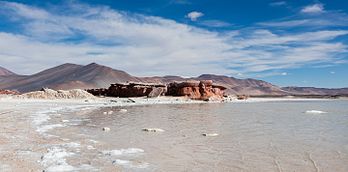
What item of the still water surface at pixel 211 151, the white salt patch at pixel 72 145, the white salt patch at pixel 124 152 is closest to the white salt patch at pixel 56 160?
the still water surface at pixel 211 151

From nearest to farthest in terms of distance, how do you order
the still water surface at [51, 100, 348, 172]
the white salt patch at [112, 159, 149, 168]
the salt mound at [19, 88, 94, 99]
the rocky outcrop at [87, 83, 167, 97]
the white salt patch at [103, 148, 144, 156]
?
the white salt patch at [112, 159, 149, 168] → the still water surface at [51, 100, 348, 172] → the white salt patch at [103, 148, 144, 156] → the salt mound at [19, 88, 94, 99] → the rocky outcrop at [87, 83, 167, 97]

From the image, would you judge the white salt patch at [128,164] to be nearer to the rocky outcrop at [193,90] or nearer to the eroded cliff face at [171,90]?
the eroded cliff face at [171,90]

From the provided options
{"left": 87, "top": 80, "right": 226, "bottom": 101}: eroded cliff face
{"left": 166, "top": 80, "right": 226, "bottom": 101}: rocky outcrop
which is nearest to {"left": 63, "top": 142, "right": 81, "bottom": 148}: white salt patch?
{"left": 87, "top": 80, "right": 226, "bottom": 101}: eroded cliff face

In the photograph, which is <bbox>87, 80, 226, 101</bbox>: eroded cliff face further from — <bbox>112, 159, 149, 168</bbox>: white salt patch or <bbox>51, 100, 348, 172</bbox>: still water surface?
<bbox>112, 159, 149, 168</bbox>: white salt patch

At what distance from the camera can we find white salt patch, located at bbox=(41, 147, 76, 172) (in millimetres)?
7841

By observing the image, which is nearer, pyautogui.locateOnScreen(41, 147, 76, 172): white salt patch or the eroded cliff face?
pyautogui.locateOnScreen(41, 147, 76, 172): white salt patch

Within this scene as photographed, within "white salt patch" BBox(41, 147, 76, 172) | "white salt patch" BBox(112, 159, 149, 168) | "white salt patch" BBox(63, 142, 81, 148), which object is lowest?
"white salt patch" BBox(112, 159, 149, 168)

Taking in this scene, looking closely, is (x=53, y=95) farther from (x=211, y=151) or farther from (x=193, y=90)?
(x=211, y=151)

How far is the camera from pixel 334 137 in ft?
44.5

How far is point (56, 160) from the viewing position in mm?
8602

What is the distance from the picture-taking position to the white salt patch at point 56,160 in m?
7.84

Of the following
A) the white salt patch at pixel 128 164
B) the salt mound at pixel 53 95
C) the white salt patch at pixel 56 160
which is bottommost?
the white salt patch at pixel 128 164

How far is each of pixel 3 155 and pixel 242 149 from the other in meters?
6.52

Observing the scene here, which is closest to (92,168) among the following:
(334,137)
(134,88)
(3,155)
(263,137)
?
(3,155)
